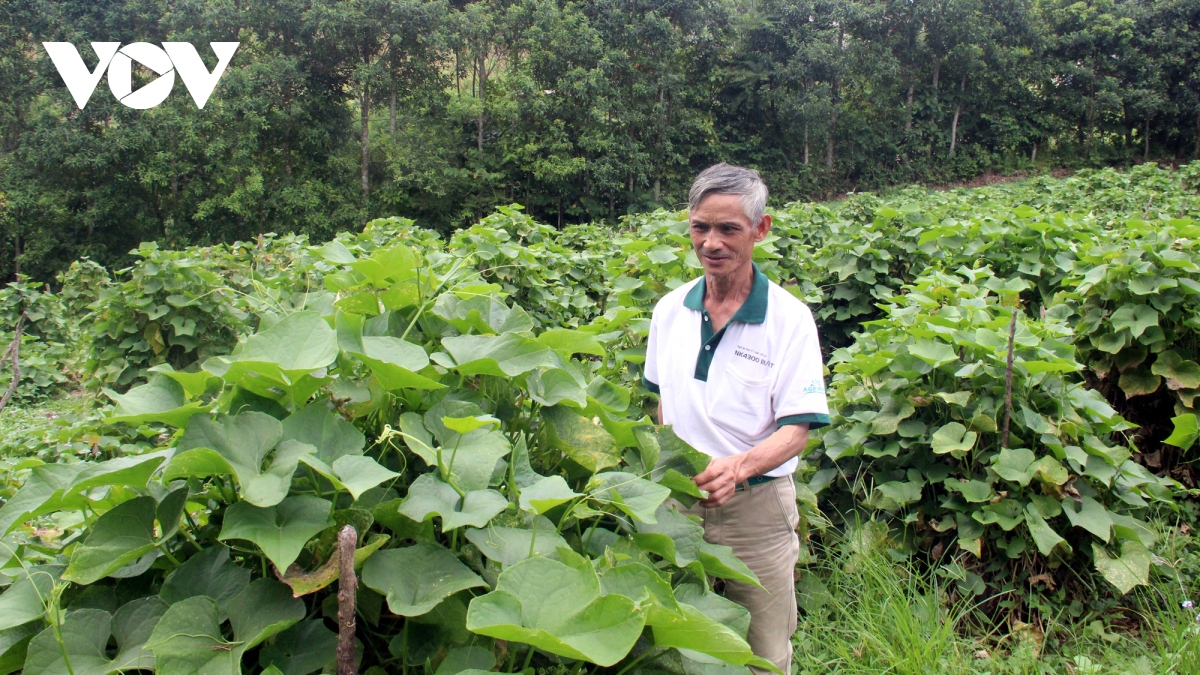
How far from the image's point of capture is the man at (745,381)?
6.74ft

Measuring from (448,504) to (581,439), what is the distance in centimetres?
30

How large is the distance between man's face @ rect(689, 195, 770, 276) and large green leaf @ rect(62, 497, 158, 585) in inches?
56.6

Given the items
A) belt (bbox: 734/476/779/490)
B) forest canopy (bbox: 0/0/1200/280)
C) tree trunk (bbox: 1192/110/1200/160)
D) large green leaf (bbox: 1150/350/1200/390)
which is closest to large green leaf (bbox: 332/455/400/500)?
belt (bbox: 734/476/779/490)

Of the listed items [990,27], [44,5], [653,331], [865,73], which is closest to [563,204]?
[865,73]

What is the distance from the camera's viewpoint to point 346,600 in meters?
0.81

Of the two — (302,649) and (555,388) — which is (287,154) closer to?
(555,388)

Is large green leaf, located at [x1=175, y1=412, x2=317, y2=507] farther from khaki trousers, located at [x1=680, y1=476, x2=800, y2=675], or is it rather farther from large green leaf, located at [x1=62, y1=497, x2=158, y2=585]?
khaki trousers, located at [x1=680, y1=476, x2=800, y2=675]

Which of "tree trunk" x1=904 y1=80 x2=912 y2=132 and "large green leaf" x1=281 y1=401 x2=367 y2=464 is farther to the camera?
"tree trunk" x1=904 y1=80 x2=912 y2=132

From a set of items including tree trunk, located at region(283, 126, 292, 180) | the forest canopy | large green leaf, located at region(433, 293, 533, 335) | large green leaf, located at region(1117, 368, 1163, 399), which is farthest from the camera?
tree trunk, located at region(283, 126, 292, 180)

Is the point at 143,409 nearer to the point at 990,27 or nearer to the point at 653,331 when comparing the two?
the point at 653,331

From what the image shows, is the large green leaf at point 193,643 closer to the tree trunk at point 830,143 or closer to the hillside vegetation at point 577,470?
the hillside vegetation at point 577,470

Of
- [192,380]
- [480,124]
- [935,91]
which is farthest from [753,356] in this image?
[935,91]

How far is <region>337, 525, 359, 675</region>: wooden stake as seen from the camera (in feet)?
2.60

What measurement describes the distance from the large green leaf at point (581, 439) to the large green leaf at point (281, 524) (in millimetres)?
369
